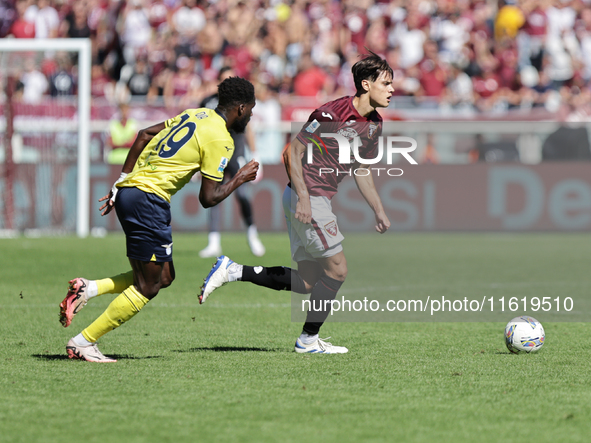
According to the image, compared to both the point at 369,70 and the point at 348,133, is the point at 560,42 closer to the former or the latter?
the point at 369,70

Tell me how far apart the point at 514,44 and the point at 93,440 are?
1755cm

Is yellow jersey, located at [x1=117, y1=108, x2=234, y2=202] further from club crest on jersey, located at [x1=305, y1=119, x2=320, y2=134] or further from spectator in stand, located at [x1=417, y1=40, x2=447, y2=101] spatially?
spectator in stand, located at [x1=417, y1=40, x2=447, y2=101]

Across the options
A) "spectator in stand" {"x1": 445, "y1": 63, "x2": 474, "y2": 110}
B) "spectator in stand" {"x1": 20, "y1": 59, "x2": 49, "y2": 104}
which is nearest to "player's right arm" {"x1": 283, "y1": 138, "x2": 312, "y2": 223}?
"spectator in stand" {"x1": 20, "y1": 59, "x2": 49, "y2": 104}

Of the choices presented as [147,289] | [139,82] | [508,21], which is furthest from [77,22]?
[147,289]

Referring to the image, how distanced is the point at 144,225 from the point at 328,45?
582 inches

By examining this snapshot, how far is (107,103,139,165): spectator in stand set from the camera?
16172 millimetres

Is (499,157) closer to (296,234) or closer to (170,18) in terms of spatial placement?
(170,18)

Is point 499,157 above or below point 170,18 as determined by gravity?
below

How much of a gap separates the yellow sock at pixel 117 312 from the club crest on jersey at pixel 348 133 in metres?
1.76

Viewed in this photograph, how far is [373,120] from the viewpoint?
6.41 metres

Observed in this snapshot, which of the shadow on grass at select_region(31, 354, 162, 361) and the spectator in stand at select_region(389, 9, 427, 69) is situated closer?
the shadow on grass at select_region(31, 354, 162, 361)

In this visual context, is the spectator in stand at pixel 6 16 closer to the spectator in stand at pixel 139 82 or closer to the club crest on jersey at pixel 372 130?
the spectator in stand at pixel 139 82

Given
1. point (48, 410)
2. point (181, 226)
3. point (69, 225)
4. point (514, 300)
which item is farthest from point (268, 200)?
point (48, 410)

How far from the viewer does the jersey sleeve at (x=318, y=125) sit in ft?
20.4
